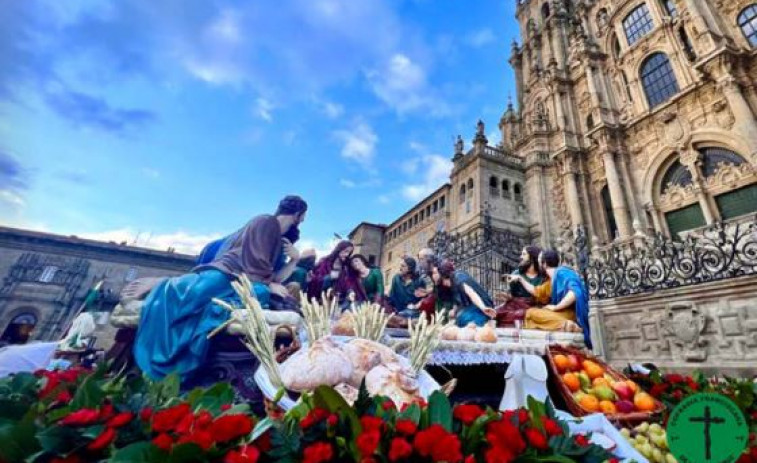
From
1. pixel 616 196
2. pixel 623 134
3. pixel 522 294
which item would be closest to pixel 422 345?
pixel 522 294

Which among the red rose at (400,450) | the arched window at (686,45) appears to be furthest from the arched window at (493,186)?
the red rose at (400,450)

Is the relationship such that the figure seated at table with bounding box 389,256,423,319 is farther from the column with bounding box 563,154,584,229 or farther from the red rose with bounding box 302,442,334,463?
the column with bounding box 563,154,584,229

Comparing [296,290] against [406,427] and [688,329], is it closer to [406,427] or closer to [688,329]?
[406,427]

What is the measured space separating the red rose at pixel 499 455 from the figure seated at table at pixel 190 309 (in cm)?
175

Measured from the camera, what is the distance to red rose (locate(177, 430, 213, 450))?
0.67 meters

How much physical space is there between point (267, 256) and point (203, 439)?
260cm

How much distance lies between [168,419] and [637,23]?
25.5 meters

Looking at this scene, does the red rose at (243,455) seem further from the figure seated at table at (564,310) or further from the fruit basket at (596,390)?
the figure seated at table at (564,310)

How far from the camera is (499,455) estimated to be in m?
0.76

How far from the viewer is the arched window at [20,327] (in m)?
20.9

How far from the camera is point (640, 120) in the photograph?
15.1 meters

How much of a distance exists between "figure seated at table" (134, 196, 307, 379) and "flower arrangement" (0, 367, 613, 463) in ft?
3.76

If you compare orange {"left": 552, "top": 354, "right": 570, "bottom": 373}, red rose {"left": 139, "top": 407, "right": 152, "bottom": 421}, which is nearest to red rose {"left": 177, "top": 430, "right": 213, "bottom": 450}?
red rose {"left": 139, "top": 407, "right": 152, "bottom": 421}

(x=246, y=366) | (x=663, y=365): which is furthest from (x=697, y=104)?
(x=246, y=366)
